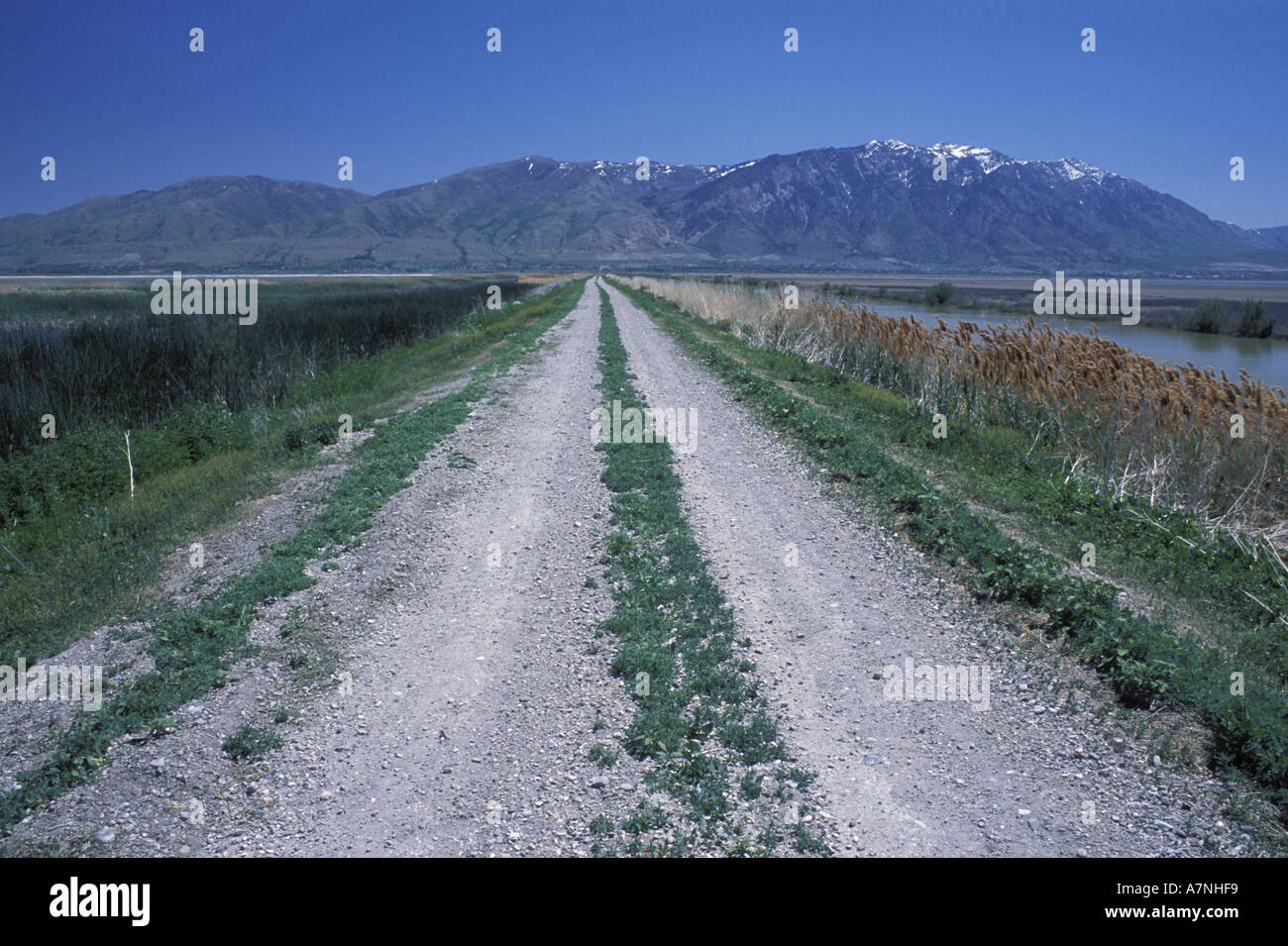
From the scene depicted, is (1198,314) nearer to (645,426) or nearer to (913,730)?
(645,426)

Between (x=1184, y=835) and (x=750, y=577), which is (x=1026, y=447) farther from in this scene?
(x=1184, y=835)

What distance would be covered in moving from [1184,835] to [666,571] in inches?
145

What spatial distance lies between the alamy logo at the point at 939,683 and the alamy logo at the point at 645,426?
590 centimetres

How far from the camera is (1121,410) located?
9.28m

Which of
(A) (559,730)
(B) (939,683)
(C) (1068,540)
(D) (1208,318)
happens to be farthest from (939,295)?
(A) (559,730)

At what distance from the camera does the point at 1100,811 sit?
3592 millimetres

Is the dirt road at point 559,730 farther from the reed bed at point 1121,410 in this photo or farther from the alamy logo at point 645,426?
the alamy logo at point 645,426

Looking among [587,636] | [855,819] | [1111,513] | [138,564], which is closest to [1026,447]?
[1111,513]

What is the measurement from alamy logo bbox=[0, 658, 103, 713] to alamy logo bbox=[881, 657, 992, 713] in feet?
14.6
